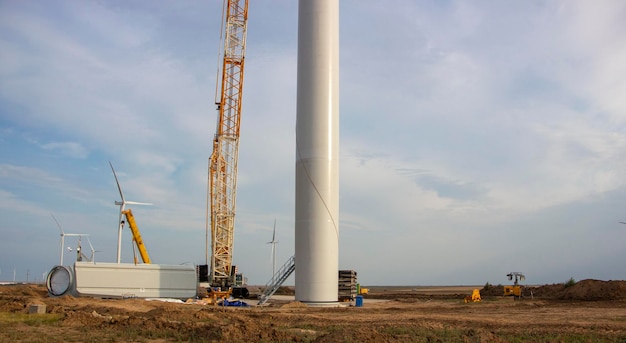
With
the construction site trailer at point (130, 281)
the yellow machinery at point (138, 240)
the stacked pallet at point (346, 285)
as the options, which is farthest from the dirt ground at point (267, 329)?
the yellow machinery at point (138, 240)

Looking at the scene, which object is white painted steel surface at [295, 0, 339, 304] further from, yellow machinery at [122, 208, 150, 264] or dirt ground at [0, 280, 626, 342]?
yellow machinery at [122, 208, 150, 264]

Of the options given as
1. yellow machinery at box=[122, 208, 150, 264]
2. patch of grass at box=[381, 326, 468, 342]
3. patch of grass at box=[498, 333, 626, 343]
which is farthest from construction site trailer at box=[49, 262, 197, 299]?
patch of grass at box=[498, 333, 626, 343]

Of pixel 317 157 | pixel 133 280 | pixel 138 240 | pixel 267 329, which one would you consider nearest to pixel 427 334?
pixel 267 329

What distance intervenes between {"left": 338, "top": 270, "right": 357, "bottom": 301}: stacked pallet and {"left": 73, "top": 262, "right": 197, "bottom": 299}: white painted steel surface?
14.0m

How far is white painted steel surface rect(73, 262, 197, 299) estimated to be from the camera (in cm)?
4931

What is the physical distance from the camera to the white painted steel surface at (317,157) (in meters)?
42.1

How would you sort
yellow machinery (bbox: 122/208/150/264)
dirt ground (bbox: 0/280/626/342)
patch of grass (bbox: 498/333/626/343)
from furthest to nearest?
yellow machinery (bbox: 122/208/150/264)
patch of grass (bbox: 498/333/626/343)
dirt ground (bbox: 0/280/626/342)

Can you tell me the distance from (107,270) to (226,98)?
92.4 feet

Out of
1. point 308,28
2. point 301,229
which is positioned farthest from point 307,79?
point 301,229

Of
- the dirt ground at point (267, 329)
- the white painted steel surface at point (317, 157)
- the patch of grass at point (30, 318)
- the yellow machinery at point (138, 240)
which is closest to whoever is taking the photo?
the dirt ground at point (267, 329)

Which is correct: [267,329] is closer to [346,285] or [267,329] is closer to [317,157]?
[317,157]

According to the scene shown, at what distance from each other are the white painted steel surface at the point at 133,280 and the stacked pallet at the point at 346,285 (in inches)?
553

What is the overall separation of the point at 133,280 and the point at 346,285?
19365 mm

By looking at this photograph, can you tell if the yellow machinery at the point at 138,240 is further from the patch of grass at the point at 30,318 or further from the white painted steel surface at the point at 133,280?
the patch of grass at the point at 30,318
